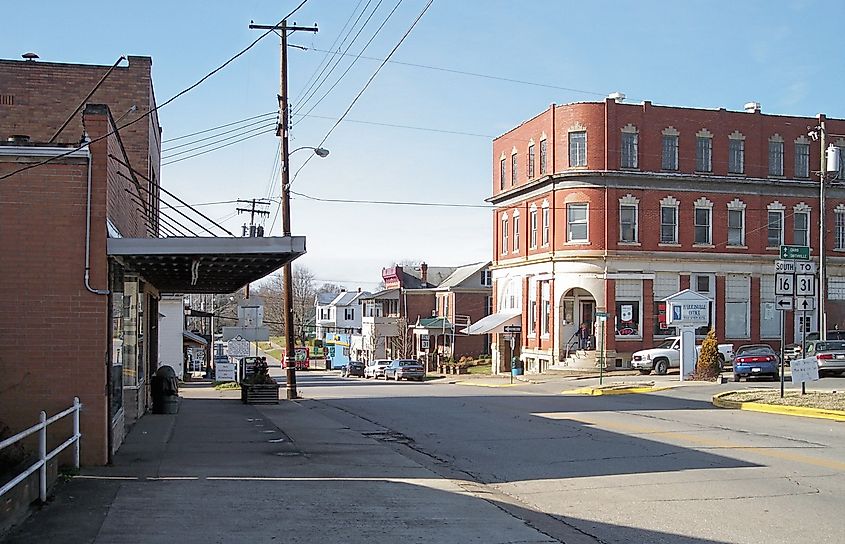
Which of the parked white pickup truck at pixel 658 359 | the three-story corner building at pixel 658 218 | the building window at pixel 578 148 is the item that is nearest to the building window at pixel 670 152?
the three-story corner building at pixel 658 218

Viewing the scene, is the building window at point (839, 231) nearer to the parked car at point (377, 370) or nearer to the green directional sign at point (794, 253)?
the green directional sign at point (794, 253)

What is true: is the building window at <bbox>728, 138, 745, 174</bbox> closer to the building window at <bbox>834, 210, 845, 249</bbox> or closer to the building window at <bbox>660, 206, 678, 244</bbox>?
the building window at <bbox>660, 206, 678, 244</bbox>

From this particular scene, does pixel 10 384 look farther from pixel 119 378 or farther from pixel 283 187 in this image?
pixel 283 187

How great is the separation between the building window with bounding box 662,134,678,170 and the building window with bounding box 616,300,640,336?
24.4ft

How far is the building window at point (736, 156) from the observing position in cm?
4947

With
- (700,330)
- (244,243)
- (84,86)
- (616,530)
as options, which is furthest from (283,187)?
(700,330)

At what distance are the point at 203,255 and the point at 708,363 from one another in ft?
94.1

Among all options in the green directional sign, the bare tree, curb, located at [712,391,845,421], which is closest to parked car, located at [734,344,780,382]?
curb, located at [712,391,845,421]

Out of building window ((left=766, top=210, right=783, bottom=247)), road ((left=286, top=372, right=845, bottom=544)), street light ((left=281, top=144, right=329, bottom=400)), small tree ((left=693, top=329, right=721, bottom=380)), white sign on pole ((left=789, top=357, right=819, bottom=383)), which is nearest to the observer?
road ((left=286, top=372, right=845, bottom=544))

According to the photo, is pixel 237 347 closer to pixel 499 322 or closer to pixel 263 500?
pixel 499 322

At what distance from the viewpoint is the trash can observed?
23.1 m

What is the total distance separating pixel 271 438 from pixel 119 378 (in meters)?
3.46

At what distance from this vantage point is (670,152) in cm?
4869

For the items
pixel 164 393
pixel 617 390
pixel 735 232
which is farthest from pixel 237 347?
pixel 735 232
